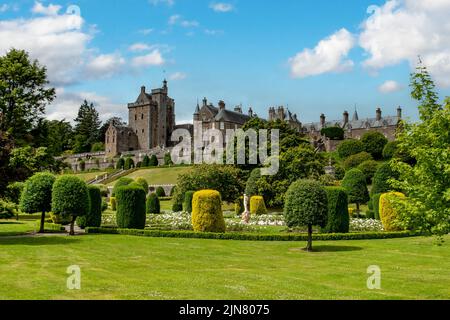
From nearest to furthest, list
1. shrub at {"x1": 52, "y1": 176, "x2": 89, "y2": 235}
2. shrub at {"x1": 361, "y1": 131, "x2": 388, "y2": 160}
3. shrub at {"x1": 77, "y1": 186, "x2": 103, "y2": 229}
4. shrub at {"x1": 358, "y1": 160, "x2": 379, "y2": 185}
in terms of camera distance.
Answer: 1. shrub at {"x1": 52, "y1": 176, "x2": 89, "y2": 235}
2. shrub at {"x1": 77, "y1": 186, "x2": 103, "y2": 229}
3. shrub at {"x1": 358, "y1": 160, "x2": 379, "y2": 185}
4. shrub at {"x1": 361, "y1": 131, "x2": 388, "y2": 160}

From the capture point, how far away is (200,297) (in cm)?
979

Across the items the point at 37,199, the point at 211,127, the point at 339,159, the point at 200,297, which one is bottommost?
the point at 200,297

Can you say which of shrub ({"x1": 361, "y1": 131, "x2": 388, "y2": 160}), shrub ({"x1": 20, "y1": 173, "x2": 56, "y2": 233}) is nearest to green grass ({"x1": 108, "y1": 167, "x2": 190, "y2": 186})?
shrub ({"x1": 361, "y1": 131, "x2": 388, "y2": 160})

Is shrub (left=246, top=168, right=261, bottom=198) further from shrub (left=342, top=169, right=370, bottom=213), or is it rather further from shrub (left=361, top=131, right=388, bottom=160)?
shrub (left=361, top=131, right=388, bottom=160)

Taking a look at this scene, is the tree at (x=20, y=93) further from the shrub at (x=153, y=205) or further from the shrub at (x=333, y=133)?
the shrub at (x=333, y=133)

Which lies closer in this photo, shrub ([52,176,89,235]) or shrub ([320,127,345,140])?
shrub ([52,176,89,235])

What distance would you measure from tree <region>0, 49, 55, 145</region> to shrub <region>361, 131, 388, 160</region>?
5253cm

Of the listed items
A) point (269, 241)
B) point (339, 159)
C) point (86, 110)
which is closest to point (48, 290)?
point (269, 241)

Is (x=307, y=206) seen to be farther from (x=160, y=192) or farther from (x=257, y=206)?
(x=160, y=192)

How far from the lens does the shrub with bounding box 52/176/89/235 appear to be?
22.4m

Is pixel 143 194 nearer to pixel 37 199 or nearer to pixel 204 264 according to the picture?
pixel 37 199

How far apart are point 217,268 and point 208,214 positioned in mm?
9937

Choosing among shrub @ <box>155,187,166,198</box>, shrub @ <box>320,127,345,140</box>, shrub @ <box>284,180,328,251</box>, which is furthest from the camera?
shrub @ <box>320,127,345,140</box>

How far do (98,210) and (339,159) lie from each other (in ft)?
206
